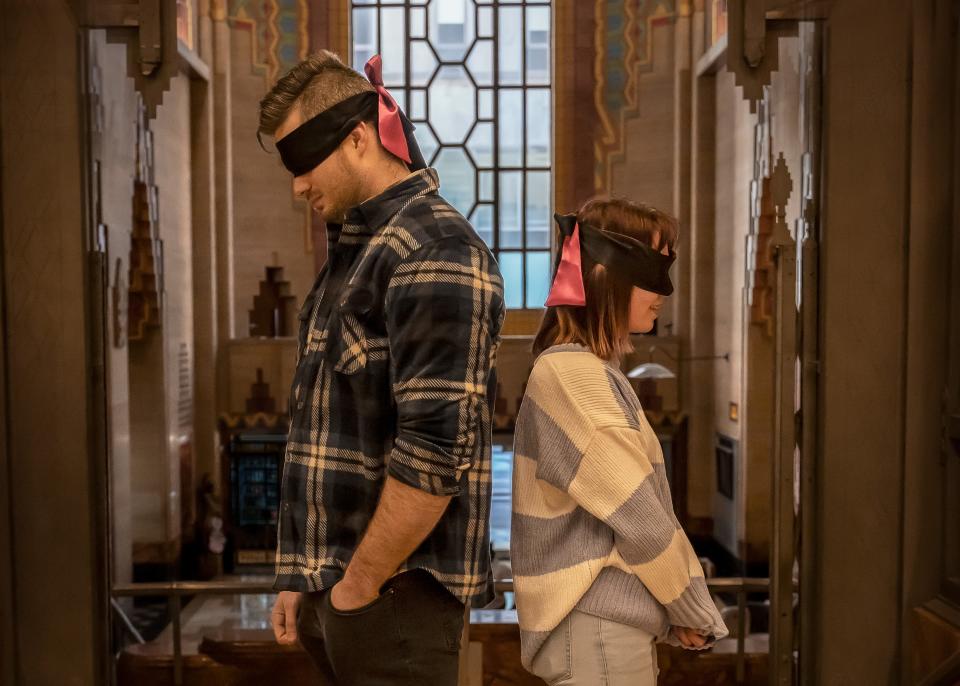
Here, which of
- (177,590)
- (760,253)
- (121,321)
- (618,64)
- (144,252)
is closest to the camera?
(177,590)

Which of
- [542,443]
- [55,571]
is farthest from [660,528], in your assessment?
[55,571]

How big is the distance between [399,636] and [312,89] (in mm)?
907

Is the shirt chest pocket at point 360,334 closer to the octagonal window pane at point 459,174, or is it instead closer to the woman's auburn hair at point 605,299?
the woman's auburn hair at point 605,299

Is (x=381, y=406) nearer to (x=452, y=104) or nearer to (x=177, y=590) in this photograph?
(x=177, y=590)

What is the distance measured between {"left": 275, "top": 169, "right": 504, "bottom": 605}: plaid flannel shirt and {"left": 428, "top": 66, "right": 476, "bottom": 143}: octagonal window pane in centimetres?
1104

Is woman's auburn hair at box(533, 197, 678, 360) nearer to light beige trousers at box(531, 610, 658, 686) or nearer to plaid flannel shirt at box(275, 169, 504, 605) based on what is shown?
plaid flannel shirt at box(275, 169, 504, 605)

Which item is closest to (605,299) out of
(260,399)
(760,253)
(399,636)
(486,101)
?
(399,636)

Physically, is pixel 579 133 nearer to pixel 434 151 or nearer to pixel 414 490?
pixel 434 151

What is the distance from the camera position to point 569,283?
1.74 metres

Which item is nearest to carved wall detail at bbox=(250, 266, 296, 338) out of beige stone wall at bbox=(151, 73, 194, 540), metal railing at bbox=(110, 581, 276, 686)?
beige stone wall at bbox=(151, 73, 194, 540)

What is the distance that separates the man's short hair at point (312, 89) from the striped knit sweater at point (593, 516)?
571 millimetres

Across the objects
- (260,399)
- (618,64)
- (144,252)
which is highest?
(618,64)

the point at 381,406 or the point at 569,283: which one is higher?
the point at 569,283

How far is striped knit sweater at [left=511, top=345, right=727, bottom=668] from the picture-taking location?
1612 millimetres
